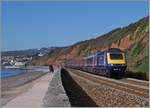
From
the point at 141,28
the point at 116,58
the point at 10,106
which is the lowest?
the point at 10,106

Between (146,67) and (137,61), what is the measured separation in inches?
350

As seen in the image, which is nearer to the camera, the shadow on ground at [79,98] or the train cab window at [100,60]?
the shadow on ground at [79,98]

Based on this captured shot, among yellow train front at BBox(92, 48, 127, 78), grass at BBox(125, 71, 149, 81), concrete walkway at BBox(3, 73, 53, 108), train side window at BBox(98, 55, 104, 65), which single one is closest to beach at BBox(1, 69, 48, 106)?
concrete walkway at BBox(3, 73, 53, 108)

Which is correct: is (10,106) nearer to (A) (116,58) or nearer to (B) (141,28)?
(A) (116,58)

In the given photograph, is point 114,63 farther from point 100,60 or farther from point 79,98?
point 79,98

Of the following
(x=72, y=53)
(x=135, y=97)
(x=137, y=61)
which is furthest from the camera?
(x=72, y=53)

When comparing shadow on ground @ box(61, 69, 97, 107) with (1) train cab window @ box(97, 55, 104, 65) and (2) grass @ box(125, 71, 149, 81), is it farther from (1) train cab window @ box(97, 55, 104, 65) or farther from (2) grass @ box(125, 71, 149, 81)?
(1) train cab window @ box(97, 55, 104, 65)

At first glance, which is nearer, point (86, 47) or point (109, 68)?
point (109, 68)

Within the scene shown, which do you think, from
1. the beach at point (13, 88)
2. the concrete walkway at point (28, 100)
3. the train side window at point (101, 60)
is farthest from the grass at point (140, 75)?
the concrete walkway at point (28, 100)

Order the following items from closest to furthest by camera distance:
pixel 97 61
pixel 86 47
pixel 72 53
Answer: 1. pixel 97 61
2. pixel 86 47
3. pixel 72 53

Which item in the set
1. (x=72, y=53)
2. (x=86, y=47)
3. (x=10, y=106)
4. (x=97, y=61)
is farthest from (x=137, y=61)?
(x=72, y=53)

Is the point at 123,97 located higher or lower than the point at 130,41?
lower

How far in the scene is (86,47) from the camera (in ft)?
529

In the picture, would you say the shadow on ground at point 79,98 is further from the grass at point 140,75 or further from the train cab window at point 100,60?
the train cab window at point 100,60
